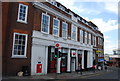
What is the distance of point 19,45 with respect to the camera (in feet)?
41.1

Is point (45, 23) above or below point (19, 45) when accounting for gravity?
above

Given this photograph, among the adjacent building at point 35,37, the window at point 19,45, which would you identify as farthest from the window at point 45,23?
the window at point 19,45

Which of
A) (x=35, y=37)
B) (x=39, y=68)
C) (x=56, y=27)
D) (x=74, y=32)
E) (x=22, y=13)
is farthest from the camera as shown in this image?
(x=74, y=32)

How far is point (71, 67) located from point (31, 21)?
10.8 m

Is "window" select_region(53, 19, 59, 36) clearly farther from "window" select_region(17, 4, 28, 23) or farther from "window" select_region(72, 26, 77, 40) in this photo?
"window" select_region(17, 4, 28, 23)

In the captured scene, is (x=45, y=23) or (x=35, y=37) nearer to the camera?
(x=35, y=37)

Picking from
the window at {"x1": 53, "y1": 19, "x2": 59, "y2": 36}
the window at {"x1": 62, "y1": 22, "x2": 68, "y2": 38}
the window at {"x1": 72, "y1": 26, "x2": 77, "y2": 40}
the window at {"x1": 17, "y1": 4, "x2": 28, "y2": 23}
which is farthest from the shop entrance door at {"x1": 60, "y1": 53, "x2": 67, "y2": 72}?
the window at {"x1": 17, "y1": 4, "x2": 28, "y2": 23}

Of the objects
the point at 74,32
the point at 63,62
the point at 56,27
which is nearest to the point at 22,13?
the point at 56,27

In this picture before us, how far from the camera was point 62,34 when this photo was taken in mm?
18281

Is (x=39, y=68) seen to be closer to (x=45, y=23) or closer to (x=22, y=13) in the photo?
(x=45, y=23)

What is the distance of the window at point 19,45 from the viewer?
12.2m

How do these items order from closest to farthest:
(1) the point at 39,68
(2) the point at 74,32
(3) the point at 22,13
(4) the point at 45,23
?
(3) the point at 22,13 < (1) the point at 39,68 < (4) the point at 45,23 < (2) the point at 74,32

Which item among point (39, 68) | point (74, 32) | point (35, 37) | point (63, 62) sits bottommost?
point (39, 68)

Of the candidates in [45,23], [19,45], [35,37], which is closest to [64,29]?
[45,23]
